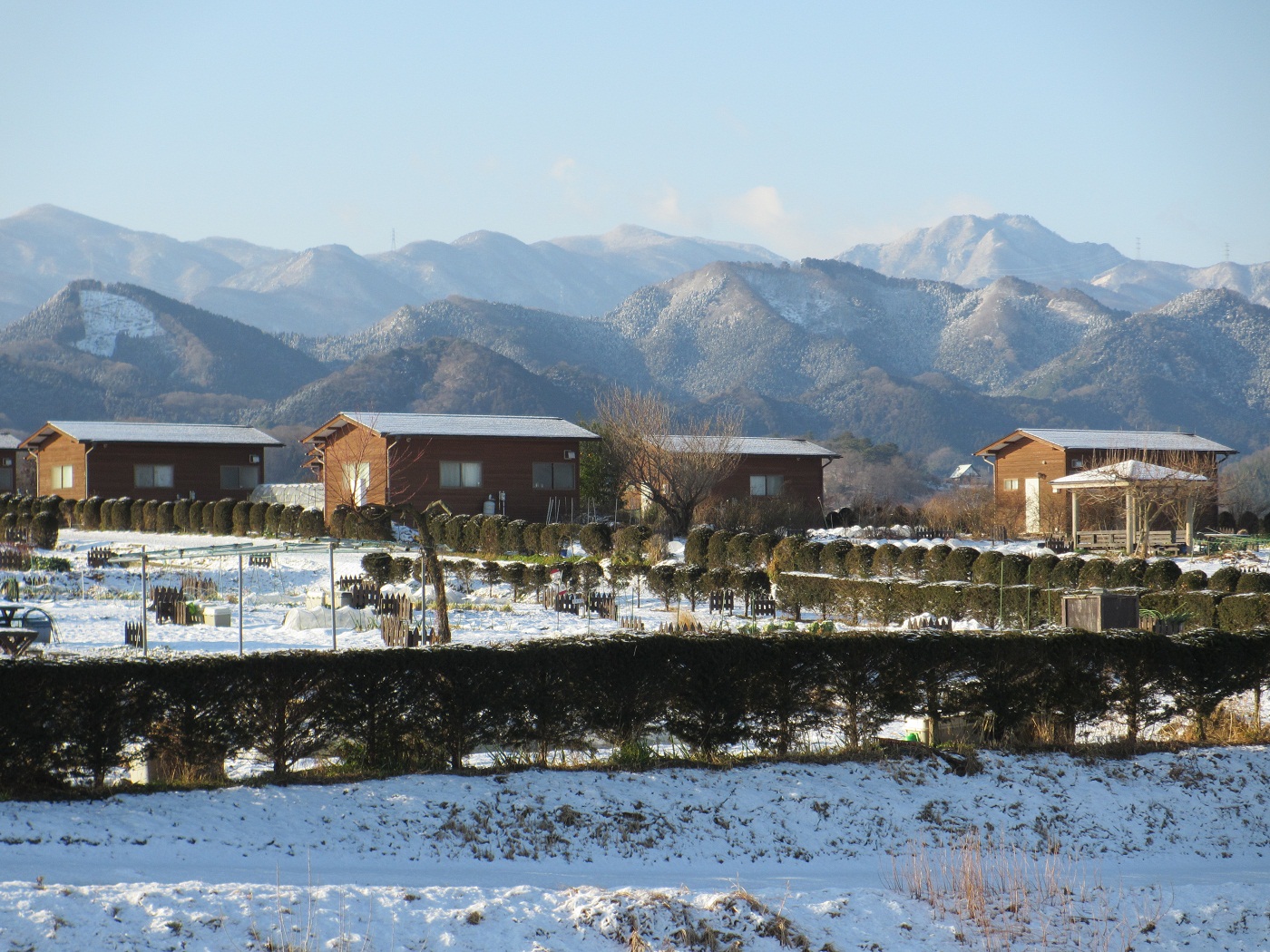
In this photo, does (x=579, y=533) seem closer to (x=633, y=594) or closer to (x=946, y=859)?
(x=633, y=594)

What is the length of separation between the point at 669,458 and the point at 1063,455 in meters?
15.2

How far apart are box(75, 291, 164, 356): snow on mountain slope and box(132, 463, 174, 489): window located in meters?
86.2

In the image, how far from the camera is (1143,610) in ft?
51.4

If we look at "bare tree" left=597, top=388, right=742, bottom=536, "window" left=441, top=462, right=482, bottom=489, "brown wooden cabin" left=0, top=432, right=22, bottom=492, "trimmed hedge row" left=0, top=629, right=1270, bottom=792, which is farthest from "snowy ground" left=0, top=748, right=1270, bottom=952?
"brown wooden cabin" left=0, top=432, right=22, bottom=492

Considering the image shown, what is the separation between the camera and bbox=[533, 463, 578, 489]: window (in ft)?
127

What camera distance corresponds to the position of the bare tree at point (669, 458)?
35.8 meters

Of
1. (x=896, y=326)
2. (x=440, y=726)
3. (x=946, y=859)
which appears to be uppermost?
(x=896, y=326)

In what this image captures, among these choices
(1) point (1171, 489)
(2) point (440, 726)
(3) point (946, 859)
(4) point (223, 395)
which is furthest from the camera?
(4) point (223, 395)

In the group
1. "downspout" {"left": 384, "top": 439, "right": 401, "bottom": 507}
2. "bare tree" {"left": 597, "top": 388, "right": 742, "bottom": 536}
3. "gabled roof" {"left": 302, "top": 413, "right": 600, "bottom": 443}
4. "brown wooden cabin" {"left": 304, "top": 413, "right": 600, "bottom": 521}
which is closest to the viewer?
"bare tree" {"left": 597, "top": 388, "right": 742, "bottom": 536}

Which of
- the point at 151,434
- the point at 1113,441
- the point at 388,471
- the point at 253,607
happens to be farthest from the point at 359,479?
the point at 1113,441

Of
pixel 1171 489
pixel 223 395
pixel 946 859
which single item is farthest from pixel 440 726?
pixel 223 395

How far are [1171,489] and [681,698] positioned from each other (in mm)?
26161

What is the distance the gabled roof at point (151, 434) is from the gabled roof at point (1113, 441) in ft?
87.7

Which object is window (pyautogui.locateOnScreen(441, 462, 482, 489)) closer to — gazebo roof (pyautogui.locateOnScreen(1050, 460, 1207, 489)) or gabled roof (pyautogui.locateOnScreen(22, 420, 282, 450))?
gabled roof (pyautogui.locateOnScreen(22, 420, 282, 450))
